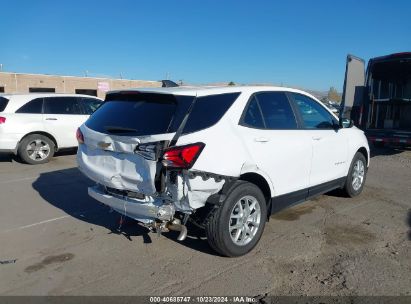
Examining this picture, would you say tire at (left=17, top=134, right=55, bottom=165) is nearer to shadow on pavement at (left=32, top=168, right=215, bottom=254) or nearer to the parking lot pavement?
shadow on pavement at (left=32, top=168, right=215, bottom=254)

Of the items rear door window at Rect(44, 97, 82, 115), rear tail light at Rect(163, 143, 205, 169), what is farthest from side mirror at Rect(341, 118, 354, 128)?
rear door window at Rect(44, 97, 82, 115)

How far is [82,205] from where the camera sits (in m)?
5.93

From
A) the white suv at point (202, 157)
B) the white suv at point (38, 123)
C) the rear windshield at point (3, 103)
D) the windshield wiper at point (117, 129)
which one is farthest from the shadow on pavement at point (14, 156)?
the windshield wiper at point (117, 129)

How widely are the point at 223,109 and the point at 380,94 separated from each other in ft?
32.1

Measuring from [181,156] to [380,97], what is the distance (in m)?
10.4

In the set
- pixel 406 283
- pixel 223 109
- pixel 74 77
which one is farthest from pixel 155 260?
pixel 74 77

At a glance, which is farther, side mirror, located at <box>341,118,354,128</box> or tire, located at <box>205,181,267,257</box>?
side mirror, located at <box>341,118,354,128</box>

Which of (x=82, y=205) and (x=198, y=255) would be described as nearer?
(x=198, y=255)

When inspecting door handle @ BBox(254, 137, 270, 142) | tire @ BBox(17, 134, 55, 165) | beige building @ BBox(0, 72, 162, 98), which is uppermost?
beige building @ BBox(0, 72, 162, 98)

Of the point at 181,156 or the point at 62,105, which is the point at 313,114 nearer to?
the point at 181,156

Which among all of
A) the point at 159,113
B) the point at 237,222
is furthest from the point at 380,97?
the point at 159,113

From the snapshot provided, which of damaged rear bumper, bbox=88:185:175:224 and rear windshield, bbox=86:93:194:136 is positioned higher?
rear windshield, bbox=86:93:194:136

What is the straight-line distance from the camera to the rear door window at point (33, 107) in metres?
9.42

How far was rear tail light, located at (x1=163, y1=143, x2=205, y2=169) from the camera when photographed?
3609mm
